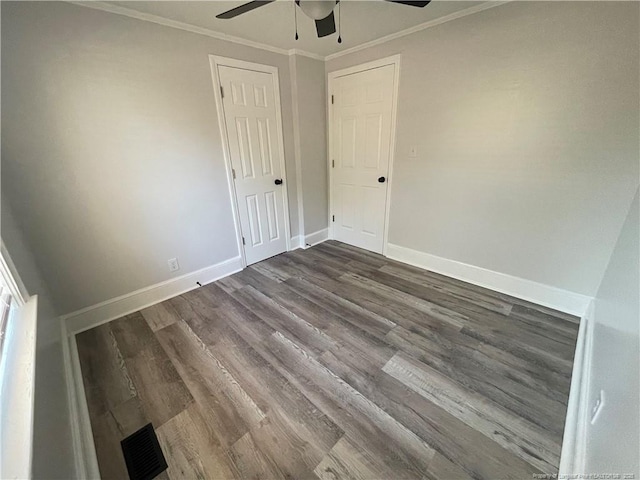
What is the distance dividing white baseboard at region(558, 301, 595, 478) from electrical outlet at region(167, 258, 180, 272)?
294 centimetres

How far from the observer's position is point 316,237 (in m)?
3.79

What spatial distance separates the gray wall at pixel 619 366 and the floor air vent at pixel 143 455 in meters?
1.76

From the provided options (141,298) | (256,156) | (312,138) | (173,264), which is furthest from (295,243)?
(141,298)

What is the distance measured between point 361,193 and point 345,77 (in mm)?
1361

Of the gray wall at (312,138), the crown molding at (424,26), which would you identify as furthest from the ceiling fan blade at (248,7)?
the crown molding at (424,26)

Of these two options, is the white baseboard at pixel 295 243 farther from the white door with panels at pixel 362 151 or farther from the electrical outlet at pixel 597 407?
the electrical outlet at pixel 597 407

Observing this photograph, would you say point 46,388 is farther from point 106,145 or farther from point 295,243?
point 295,243

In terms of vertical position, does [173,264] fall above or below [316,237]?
above

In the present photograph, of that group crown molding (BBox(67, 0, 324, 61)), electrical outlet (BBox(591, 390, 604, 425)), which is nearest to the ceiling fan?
crown molding (BBox(67, 0, 324, 61))

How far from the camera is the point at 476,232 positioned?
2.54 metres

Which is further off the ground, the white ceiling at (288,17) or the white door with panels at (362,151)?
the white ceiling at (288,17)

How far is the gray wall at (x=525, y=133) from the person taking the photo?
1.75m

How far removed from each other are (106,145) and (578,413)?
3.41 meters

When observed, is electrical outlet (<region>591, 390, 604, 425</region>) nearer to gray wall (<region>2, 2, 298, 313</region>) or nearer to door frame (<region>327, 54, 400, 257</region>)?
door frame (<region>327, 54, 400, 257</region>)
